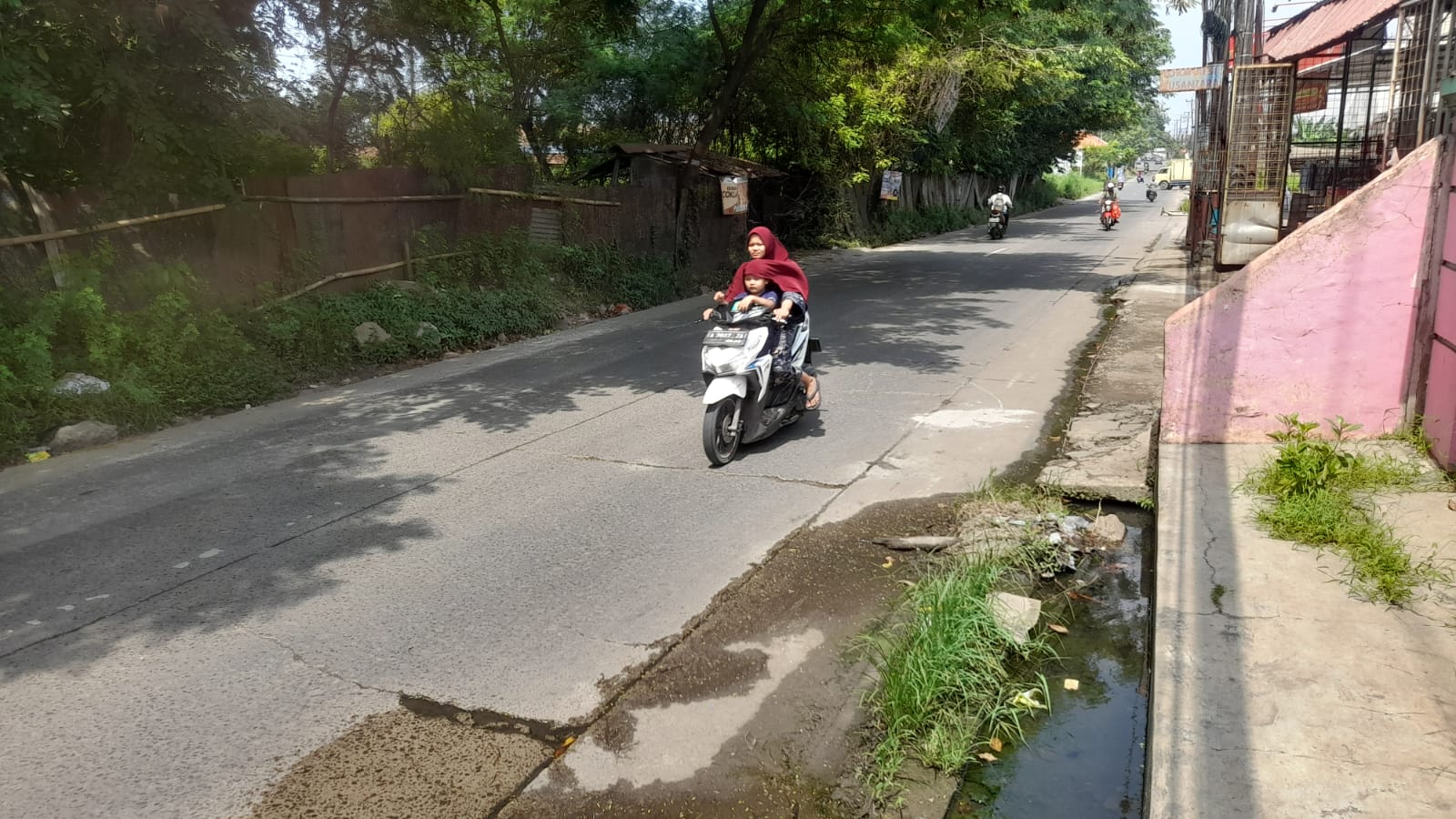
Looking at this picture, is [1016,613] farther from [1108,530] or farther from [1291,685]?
[1108,530]

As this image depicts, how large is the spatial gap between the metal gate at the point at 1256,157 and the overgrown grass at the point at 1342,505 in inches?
285

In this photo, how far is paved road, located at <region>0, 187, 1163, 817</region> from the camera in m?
3.34

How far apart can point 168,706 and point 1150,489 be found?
5.06 metres

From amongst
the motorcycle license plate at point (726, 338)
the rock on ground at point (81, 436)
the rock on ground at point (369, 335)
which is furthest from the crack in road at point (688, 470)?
the rock on ground at point (369, 335)

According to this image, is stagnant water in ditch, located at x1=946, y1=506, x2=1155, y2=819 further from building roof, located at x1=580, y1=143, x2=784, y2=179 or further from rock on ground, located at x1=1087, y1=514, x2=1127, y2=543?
building roof, located at x1=580, y1=143, x2=784, y2=179

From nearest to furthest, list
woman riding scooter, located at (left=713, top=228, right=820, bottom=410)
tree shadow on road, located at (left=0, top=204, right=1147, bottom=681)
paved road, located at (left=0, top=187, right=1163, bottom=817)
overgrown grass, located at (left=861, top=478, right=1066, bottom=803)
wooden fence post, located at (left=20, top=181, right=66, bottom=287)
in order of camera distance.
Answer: overgrown grass, located at (left=861, top=478, right=1066, bottom=803)
paved road, located at (left=0, top=187, right=1163, bottom=817)
tree shadow on road, located at (left=0, top=204, right=1147, bottom=681)
woman riding scooter, located at (left=713, top=228, right=820, bottom=410)
wooden fence post, located at (left=20, top=181, right=66, bottom=287)

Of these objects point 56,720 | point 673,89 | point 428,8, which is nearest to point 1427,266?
point 56,720

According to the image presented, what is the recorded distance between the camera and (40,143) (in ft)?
29.4

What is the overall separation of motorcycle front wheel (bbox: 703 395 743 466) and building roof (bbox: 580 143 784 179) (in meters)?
11.1

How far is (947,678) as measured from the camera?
336 cm

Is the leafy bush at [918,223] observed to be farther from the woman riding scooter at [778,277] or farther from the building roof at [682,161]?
the woman riding scooter at [778,277]

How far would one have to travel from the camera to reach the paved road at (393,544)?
10.9 feet

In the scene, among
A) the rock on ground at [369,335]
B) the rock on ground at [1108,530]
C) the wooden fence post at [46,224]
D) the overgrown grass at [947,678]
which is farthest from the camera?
the rock on ground at [369,335]

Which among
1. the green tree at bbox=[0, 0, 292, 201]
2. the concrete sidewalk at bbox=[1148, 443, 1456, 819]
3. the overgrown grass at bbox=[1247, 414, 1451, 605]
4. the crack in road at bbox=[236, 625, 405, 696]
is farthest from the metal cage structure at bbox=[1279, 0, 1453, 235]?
the green tree at bbox=[0, 0, 292, 201]
